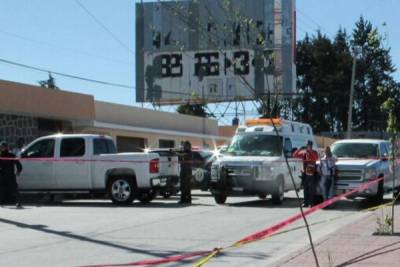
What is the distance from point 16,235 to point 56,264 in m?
3.49

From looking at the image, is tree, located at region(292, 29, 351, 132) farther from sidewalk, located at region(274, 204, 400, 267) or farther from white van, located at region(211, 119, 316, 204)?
sidewalk, located at region(274, 204, 400, 267)

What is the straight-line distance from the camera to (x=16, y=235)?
1298 centimetres

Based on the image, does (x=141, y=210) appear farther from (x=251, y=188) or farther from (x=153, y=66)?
(x=153, y=66)

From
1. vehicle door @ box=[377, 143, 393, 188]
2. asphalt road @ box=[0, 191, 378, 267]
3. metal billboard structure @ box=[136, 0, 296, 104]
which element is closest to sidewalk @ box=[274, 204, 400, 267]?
asphalt road @ box=[0, 191, 378, 267]

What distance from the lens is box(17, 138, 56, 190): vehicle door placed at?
2044 centimetres

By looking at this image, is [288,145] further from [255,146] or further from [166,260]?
[166,260]

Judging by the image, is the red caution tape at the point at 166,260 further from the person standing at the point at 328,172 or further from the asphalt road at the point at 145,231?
the person standing at the point at 328,172

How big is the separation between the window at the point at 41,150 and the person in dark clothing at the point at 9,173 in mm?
675

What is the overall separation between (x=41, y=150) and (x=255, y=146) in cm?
600

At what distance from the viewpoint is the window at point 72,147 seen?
66.9 feet

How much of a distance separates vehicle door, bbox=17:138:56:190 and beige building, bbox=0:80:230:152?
12.9ft

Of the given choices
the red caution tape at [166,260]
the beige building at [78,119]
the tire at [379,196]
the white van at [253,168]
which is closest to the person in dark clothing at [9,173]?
the beige building at [78,119]

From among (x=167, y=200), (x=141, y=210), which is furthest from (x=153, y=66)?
(x=141, y=210)

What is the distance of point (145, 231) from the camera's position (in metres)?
13.5
